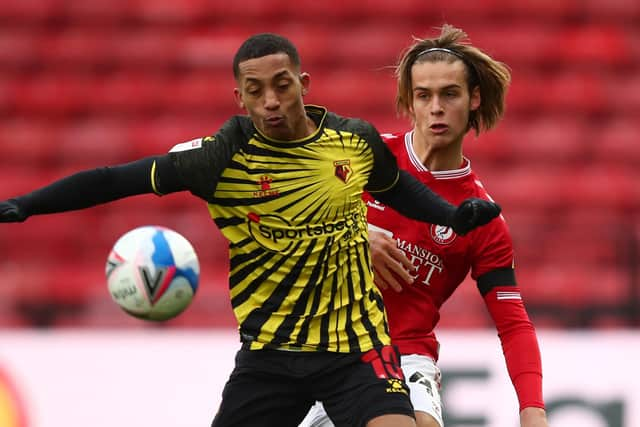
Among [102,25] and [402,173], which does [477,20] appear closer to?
[102,25]

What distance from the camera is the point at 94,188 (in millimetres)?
3656

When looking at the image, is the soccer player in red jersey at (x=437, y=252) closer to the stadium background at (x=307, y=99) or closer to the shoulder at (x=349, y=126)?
the shoulder at (x=349, y=126)

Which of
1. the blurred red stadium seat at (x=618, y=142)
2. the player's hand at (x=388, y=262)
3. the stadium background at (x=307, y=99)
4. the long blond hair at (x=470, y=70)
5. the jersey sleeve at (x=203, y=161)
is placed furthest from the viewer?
the blurred red stadium seat at (x=618, y=142)

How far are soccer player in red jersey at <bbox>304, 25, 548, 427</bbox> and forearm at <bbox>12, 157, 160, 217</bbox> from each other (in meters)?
0.97

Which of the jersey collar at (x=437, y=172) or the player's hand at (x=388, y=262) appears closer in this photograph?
the player's hand at (x=388, y=262)

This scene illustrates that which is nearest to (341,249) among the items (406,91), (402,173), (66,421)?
(402,173)

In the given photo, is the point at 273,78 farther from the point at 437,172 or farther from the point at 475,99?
the point at 475,99

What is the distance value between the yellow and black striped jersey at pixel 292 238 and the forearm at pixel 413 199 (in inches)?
9.8

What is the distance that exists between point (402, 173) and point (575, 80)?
4945 mm

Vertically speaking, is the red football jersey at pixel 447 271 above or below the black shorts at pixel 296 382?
above

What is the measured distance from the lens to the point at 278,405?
385cm

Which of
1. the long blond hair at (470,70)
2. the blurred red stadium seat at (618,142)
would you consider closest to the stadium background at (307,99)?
the blurred red stadium seat at (618,142)

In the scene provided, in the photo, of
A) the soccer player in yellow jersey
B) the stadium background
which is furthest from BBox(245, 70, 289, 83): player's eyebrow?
the stadium background

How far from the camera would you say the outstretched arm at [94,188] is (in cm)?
363
